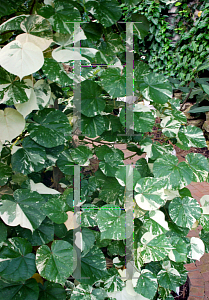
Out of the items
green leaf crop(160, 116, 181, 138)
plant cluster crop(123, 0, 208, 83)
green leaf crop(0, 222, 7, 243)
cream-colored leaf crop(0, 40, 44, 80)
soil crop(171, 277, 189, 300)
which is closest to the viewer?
cream-colored leaf crop(0, 40, 44, 80)

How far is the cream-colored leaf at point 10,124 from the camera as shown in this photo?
1.96 ft

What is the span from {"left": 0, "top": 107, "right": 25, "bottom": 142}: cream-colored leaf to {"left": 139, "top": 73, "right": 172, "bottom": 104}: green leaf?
1.26 ft

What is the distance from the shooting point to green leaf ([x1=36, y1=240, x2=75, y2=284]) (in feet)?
1.97

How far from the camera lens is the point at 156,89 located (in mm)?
681

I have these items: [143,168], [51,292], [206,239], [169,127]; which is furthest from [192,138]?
[51,292]

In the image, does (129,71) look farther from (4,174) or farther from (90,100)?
(4,174)

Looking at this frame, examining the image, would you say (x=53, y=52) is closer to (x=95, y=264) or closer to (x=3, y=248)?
(x=3, y=248)

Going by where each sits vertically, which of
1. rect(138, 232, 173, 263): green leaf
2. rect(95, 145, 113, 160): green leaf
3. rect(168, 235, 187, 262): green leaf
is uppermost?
rect(95, 145, 113, 160): green leaf

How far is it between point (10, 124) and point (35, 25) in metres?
0.27

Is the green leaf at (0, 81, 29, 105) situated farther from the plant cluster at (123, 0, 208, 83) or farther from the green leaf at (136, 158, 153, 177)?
the plant cluster at (123, 0, 208, 83)

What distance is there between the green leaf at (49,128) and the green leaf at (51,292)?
1.78ft

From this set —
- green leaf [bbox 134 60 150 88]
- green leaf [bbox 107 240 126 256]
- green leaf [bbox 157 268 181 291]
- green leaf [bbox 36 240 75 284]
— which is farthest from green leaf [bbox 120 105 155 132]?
green leaf [bbox 157 268 181 291]

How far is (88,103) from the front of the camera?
0.68 m

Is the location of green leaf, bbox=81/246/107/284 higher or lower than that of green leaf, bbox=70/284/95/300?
higher
